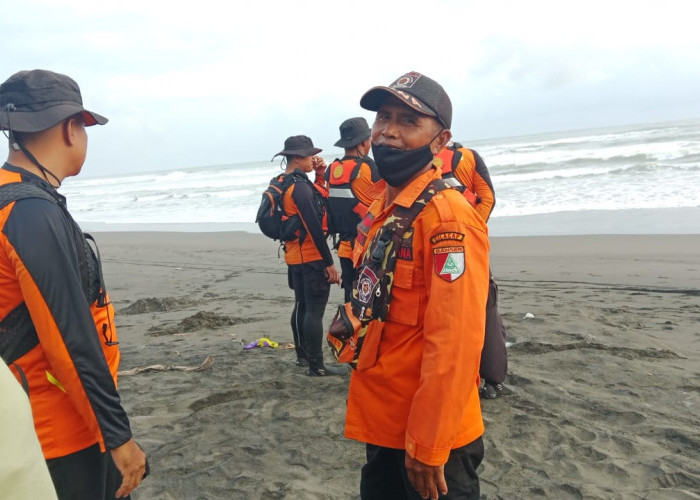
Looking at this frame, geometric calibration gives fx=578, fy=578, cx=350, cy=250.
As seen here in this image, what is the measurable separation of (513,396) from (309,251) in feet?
6.98

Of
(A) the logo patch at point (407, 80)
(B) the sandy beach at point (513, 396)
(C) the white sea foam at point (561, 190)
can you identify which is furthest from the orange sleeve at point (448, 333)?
(C) the white sea foam at point (561, 190)

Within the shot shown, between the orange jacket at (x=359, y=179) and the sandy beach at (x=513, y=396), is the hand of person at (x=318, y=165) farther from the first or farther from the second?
the sandy beach at (x=513, y=396)

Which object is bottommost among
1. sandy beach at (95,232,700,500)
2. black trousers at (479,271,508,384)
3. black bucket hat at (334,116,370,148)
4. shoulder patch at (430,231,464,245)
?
sandy beach at (95,232,700,500)

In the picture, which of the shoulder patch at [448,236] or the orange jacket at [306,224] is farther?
the orange jacket at [306,224]

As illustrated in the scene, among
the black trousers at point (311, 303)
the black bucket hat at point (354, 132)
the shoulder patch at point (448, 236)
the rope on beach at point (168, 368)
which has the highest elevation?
the black bucket hat at point (354, 132)

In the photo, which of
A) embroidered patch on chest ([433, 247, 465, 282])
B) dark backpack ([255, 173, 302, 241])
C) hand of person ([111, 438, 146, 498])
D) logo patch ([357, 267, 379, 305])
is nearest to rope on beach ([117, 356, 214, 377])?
dark backpack ([255, 173, 302, 241])

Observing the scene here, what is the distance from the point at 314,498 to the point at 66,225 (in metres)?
2.25

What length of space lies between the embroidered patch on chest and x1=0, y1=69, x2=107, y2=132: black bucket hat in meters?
1.33

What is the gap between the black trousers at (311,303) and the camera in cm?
530

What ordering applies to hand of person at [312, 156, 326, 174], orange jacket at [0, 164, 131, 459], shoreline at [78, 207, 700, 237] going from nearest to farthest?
orange jacket at [0, 164, 131, 459]
hand of person at [312, 156, 326, 174]
shoreline at [78, 207, 700, 237]

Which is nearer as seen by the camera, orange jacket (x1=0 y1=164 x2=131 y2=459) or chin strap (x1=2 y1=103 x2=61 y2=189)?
orange jacket (x1=0 y1=164 x2=131 y2=459)

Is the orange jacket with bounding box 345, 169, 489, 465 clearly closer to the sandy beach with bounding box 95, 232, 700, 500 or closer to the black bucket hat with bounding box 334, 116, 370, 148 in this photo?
the sandy beach with bounding box 95, 232, 700, 500

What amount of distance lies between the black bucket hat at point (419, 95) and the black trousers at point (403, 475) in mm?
1198

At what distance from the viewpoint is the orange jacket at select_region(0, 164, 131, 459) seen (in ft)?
Answer: 5.69
